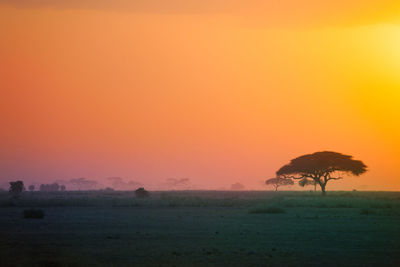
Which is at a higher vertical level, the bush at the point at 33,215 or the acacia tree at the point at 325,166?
the acacia tree at the point at 325,166

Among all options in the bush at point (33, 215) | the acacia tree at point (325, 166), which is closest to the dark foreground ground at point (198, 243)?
the bush at point (33, 215)

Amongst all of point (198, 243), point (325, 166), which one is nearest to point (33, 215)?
point (198, 243)

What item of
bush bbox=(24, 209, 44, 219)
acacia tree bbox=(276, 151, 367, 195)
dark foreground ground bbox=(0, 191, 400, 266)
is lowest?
dark foreground ground bbox=(0, 191, 400, 266)

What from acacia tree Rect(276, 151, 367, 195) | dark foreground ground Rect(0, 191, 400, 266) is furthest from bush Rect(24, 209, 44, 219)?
acacia tree Rect(276, 151, 367, 195)

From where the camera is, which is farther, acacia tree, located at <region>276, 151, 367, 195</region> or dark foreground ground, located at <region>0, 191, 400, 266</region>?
acacia tree, located at <region>276, 151, 367, 195</region>

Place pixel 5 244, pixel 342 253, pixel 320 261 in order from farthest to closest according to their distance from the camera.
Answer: pixel 5 244
pixel 342 253
pixel 320 261

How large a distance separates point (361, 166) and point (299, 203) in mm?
38321

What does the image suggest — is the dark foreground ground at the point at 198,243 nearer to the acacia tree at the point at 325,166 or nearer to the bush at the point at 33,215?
the bush at the point at 33,215

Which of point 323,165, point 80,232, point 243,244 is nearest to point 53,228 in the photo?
point 80,232

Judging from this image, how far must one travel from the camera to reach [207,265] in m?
19.4

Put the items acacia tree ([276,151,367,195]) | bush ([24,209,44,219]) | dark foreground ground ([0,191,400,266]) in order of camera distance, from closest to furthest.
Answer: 1. dark foreground ground ([0,191,400,266])
2. bush ([24,209,44,219])
3. acacia tree ([276,151,367,195])

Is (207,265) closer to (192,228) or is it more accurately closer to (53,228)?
(192,228)

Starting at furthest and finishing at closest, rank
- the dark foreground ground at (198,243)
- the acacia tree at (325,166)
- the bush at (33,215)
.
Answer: the acacia tree at (325,166) < the bush at (33,215) < the dark foreground ground at (198,243)

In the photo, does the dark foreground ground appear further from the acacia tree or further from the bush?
the acacia tree
